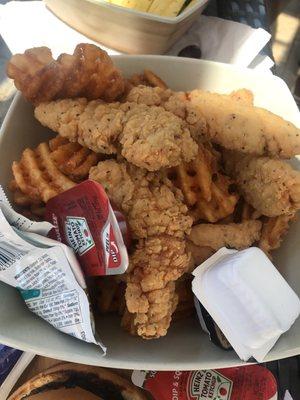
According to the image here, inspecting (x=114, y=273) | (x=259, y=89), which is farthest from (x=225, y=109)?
(x=114, y=273)

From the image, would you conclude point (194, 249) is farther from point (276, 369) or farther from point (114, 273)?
point (276, 369)

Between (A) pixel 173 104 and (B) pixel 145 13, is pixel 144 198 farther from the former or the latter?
(B) pixel 145 13

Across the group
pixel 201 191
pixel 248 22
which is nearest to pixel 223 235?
pixel 201 191

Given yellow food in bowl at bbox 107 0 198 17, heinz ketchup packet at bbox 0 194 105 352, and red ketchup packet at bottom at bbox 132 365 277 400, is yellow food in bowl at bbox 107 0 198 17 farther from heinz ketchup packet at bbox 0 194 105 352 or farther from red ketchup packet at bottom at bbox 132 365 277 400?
red ketchup packet at bottom at bbox 132 365 277 400

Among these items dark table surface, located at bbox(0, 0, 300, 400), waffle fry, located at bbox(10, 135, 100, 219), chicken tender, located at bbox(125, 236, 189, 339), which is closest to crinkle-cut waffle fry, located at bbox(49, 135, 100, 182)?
waffle fry, located at bbox(10, 135, 100, 219)

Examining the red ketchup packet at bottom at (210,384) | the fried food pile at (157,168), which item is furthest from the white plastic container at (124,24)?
the red ketchup packet at bottom at (210,384)

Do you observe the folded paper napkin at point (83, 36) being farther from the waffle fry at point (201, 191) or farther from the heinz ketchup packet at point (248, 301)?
the heinz ketchup packet at point (248, 301)

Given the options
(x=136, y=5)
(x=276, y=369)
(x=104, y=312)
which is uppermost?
(x=136, y=5)
